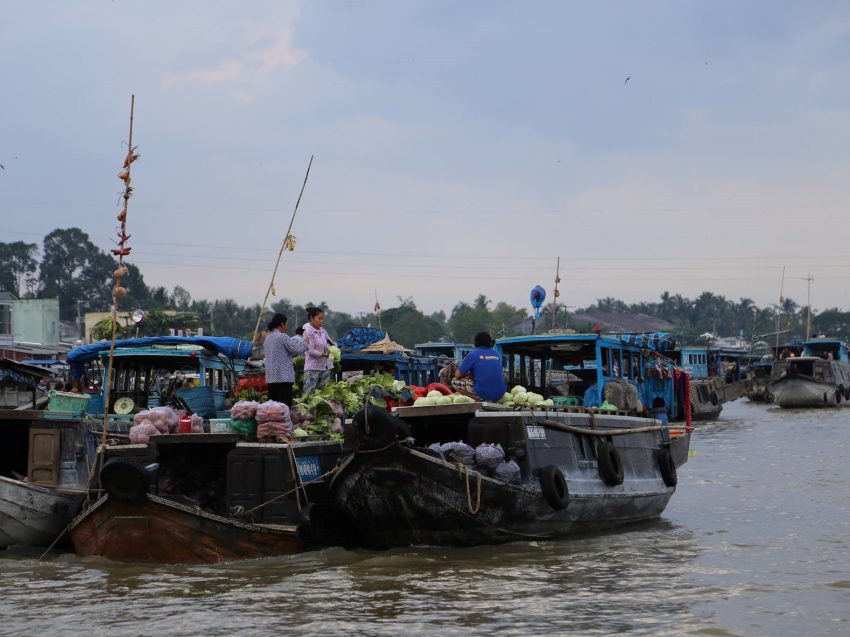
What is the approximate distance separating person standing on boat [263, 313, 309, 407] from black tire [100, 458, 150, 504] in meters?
1.91

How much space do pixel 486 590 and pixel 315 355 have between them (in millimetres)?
3366

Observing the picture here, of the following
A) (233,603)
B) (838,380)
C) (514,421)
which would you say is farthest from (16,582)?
(838,380)

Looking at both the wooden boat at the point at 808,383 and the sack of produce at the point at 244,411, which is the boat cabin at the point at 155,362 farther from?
the wooden boat at the point at 808,383

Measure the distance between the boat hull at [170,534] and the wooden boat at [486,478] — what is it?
82 cm

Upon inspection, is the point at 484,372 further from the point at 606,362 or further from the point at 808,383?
the point at 808,383

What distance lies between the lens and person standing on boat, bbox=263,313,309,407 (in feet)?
34.1

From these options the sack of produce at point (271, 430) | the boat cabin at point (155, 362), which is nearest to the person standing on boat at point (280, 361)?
the sack of produce at point (271, 430)

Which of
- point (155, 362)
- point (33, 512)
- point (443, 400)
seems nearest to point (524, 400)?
point (443, 400)

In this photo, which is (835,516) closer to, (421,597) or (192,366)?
(421,597)

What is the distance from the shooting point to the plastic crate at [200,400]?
1247 cm

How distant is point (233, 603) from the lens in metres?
7.91

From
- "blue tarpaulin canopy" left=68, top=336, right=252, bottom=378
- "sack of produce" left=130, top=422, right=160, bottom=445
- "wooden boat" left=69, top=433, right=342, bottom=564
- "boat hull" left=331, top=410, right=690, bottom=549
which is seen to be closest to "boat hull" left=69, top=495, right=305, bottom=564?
"wooden boat" left=69, top=433, right=342, bottom=564

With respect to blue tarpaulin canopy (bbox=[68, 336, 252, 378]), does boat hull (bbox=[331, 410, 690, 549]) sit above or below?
below

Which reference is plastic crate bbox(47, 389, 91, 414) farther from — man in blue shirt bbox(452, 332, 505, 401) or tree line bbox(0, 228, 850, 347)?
tree line bbox(0, 228, 850, 347)
